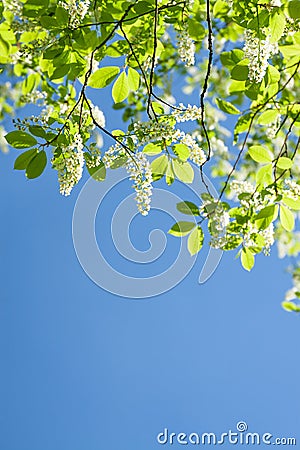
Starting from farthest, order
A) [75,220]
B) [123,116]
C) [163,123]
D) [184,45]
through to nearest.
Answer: [123,116], [75,220], [184,45], [163,123]

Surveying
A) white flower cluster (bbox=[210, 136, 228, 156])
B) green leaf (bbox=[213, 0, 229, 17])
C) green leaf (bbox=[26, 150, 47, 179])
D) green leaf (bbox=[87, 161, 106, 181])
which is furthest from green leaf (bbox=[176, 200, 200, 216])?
white flower cluster (bbox=[210, 136, 228, 156])

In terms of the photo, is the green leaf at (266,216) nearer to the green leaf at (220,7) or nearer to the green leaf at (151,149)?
the green leaf at (151,149)

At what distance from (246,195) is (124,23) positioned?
0.46 meters

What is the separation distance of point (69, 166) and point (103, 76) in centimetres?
20

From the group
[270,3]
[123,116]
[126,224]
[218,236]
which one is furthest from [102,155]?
[123,116]

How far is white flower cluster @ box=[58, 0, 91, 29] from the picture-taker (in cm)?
107

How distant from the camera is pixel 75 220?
130 cm

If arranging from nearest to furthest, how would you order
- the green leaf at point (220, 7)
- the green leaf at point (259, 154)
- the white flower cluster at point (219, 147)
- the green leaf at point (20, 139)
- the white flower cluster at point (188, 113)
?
1. the green leaf at point (20, 139)
2. the white flower cluster at point (188, 113)
3. the green leaf at point (259, 154)
4. the green leaf at point (220, 7)
5. the white flower cluster at point (219, 147)

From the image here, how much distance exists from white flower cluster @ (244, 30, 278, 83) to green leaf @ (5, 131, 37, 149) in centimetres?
41

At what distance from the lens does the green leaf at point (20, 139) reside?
3.24 ft

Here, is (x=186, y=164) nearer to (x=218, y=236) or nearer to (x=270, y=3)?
(x=218, y=236)

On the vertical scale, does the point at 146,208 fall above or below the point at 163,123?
below

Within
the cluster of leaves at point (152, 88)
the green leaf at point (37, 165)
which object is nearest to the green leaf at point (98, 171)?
the cluster of leaves at point (152, 88)

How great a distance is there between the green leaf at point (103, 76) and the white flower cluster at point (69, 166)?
14 cm
